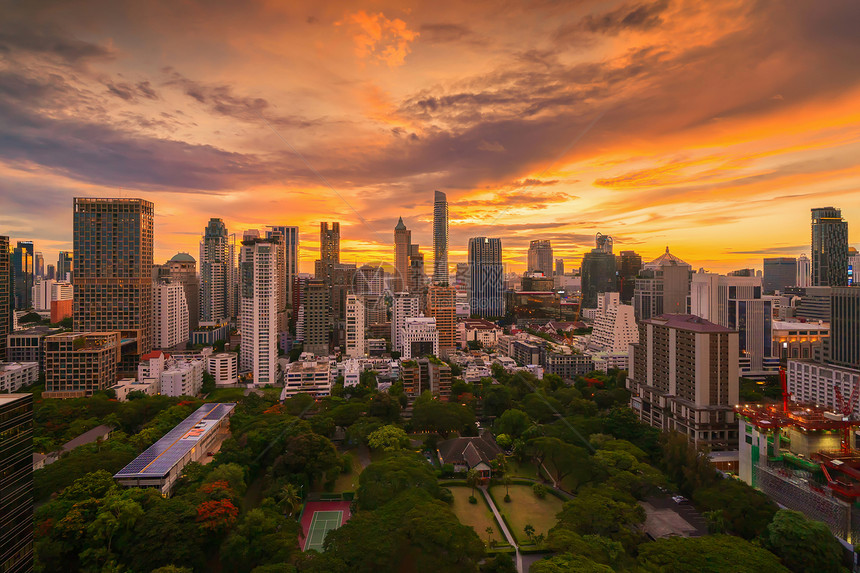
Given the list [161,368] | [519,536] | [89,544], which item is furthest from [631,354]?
[161,368]

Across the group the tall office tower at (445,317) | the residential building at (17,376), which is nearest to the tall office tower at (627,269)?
the tall office tower at (445,317)

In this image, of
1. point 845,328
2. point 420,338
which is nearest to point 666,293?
point 845,328

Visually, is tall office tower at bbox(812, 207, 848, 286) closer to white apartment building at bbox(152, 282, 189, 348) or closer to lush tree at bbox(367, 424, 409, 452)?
lush tree at bbox(367, 424, 409, 452)

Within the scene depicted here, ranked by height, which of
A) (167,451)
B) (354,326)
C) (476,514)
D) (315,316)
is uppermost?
A: (315,316)

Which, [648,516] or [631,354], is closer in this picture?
[648,516]

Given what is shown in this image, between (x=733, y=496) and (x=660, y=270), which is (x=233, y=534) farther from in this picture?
(x=660, y=270)

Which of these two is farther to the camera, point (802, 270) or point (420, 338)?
point (802, 270)

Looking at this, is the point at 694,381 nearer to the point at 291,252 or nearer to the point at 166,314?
the point at 166,314

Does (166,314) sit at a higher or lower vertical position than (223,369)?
higher
